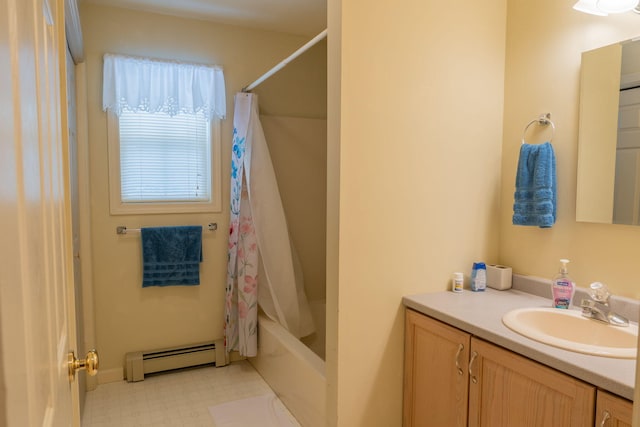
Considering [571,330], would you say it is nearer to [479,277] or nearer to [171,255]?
[479,277]

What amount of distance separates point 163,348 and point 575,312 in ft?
8.62

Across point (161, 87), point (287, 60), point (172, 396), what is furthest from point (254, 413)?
point (161, 87)

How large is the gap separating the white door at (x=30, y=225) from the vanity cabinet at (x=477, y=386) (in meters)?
1.29

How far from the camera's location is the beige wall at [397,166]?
1.77 m

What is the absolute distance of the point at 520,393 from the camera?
138cm

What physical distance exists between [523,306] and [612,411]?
0.65 metres

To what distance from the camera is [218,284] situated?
3178 millimetres

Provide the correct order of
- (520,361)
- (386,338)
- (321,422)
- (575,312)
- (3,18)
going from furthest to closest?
(321,422), (386,338), (575,312), (520,361), (3,18)

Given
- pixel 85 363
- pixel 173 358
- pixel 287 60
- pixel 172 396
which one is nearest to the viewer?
pixel 85 363

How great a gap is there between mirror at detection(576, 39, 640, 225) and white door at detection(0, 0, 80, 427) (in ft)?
6.10

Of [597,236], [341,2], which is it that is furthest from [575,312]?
[341,2]

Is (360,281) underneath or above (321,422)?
above

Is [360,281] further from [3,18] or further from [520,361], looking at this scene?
[3,18]

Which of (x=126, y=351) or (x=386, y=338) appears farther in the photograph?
(x=126, y=351)
